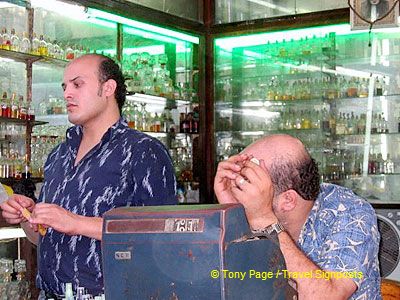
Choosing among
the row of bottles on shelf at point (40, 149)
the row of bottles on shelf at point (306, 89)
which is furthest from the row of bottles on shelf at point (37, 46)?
the row of bottles on shelf at point (306, 89)

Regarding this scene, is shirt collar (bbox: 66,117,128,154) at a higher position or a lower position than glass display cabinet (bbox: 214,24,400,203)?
lower

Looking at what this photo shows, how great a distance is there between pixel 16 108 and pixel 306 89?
9.25ft

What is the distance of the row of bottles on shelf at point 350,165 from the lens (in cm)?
627

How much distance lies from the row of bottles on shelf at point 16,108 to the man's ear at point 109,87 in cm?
218

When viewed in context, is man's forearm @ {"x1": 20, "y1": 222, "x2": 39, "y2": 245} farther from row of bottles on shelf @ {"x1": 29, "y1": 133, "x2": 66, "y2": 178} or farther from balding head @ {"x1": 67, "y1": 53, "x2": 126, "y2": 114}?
row of bottles on shelf @ {"x1": 29, "y1": 133, "x2": 66, "y2": 178}

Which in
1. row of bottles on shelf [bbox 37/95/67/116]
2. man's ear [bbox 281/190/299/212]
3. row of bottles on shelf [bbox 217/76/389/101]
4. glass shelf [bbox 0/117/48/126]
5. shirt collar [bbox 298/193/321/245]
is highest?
row of bottles on shelf [bbox 217/76/389/101]

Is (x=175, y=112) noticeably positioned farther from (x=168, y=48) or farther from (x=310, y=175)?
(x=310, y=175)

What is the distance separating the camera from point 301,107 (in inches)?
262

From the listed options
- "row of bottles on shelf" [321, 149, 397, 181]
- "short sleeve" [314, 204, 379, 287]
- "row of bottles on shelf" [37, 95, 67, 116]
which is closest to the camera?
"short sleeve" [314, 204, 379, 287]

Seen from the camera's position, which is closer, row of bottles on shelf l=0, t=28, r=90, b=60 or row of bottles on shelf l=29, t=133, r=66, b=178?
row of bottles on shelf l=0, t=28, r=90, b=60

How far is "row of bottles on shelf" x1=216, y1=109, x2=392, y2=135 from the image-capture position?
6.40m

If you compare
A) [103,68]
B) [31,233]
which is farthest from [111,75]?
[31,233]

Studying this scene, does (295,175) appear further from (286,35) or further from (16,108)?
(286,35)

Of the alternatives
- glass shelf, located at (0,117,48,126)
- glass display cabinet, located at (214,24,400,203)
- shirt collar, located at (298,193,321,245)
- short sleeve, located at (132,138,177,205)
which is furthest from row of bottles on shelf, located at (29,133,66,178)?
shirt collar, located at (298,193,321,245)
